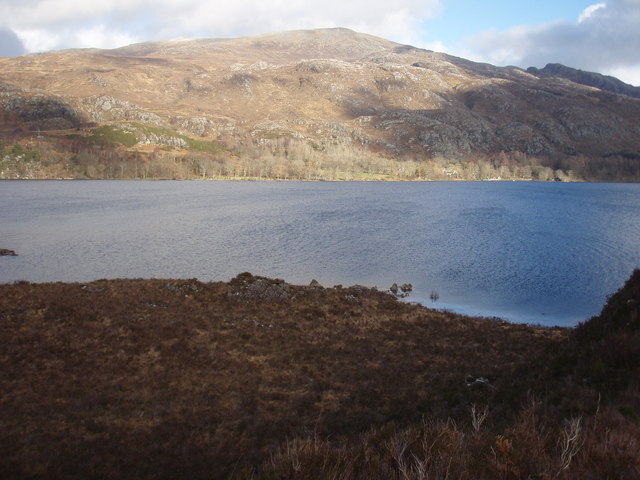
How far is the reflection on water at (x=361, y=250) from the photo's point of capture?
117ft

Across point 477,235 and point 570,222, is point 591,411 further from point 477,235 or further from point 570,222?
point 570,222

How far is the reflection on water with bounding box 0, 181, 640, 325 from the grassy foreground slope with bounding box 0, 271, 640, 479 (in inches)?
470

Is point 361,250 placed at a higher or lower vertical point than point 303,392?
lower

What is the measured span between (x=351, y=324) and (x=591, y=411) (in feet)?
50.0

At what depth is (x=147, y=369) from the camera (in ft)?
51.1

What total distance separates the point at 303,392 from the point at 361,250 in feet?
119

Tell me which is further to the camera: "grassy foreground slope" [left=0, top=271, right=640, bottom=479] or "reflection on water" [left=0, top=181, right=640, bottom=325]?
"reflection on water" [left=0, top=181, right=640, bottom=325]

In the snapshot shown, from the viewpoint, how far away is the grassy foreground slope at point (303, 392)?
644cm

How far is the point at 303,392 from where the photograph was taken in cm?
1448

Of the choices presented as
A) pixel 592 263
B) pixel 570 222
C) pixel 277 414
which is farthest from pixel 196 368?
pixel 570 222

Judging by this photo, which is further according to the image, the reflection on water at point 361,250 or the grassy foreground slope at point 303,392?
the reflection on water at point 361,250

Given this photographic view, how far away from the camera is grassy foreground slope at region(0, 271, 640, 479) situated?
644 centimetres

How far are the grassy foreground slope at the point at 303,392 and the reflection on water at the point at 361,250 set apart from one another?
39.2ft

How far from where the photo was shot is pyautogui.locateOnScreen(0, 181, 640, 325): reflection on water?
3569 centimetres
